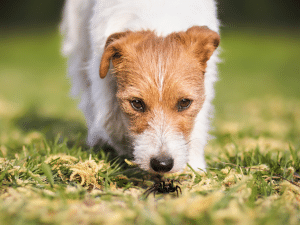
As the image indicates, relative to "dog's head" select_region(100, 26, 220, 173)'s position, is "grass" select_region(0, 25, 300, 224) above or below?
below

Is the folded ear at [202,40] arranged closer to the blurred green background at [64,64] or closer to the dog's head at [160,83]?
the dog's head at [160,83]

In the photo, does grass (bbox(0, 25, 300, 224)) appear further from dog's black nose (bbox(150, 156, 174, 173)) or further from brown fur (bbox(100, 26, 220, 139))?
brown fur (bbox(100, 26, 220, 139))

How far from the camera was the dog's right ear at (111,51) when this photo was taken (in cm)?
291

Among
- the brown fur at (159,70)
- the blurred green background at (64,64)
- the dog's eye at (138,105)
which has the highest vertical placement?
the brown fur at (159,70)

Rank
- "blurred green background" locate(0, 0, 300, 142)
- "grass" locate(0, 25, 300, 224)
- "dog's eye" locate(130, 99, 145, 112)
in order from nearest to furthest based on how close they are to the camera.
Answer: "grass" locate(0, 25, 300, 224) → "dog's eye" locate(130, 99, 145, 112) → "blurred green background" locate(0, 0, 300, 142)

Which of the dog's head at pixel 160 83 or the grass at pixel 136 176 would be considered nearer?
the grass at pixel 136 176

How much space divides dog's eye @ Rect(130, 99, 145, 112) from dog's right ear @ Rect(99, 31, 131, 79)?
1.26 ft

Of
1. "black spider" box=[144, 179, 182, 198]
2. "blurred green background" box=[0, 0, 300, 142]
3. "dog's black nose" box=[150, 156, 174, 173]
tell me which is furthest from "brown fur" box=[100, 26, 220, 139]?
"blurred green background" box=[0, 0, 300, 142]

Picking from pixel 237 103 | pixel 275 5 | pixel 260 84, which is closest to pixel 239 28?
pixel 275 5

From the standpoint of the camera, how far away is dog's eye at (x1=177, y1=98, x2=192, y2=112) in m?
2.94

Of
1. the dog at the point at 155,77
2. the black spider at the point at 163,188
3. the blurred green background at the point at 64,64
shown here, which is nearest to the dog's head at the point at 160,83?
the dog at the point at 155,77

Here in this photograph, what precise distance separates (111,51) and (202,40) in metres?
0.85

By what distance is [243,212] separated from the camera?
1.94 metres

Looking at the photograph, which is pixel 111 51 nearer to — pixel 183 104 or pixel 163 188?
pixel 183 104
